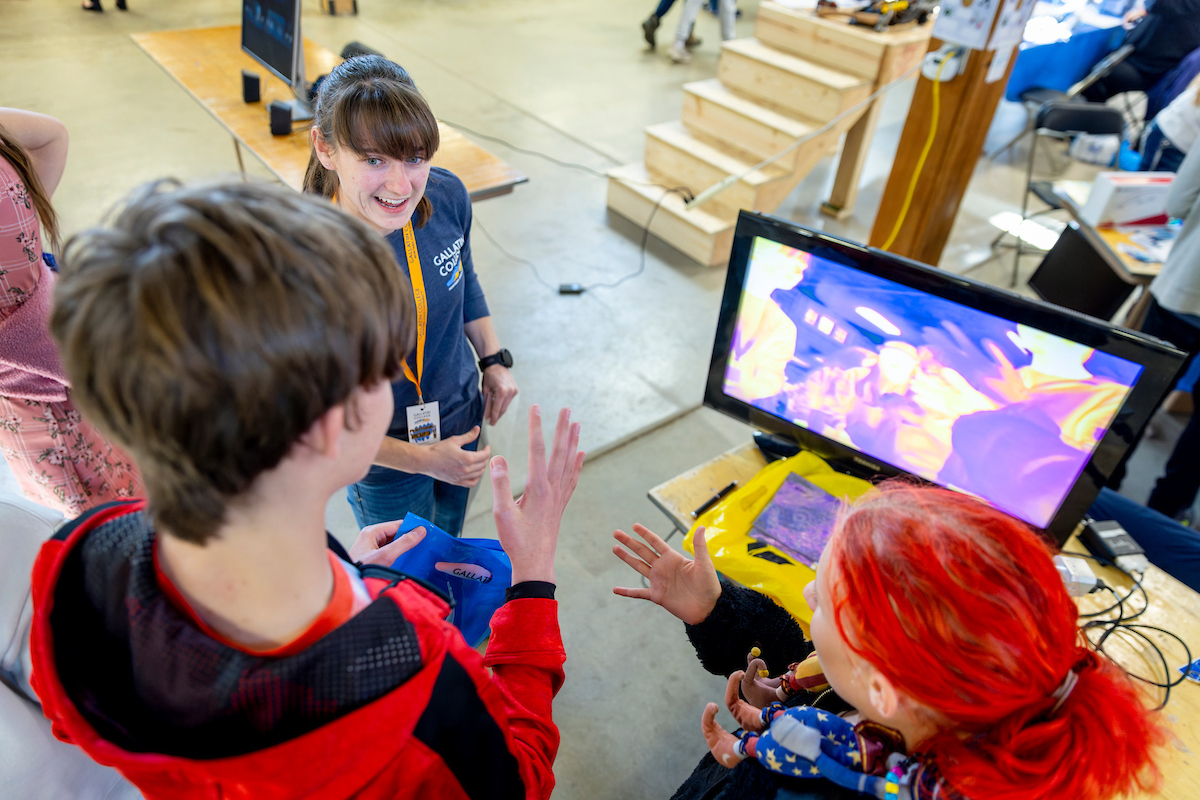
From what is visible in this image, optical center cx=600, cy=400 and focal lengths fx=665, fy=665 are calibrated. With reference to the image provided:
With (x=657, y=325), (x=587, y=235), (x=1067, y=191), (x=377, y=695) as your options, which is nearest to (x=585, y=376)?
(x=657, y=325)

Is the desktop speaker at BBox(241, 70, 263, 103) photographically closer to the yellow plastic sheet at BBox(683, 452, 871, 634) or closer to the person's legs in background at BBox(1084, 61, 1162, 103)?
the yellow plastic sheet at BBox(683, 452, 871, 634)

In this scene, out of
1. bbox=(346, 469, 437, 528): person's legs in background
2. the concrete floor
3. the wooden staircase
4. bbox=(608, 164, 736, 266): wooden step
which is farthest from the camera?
bbox=(608, 164, 736, 266): wooden step

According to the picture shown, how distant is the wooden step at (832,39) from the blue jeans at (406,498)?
3.51m

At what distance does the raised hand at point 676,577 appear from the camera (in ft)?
3.84

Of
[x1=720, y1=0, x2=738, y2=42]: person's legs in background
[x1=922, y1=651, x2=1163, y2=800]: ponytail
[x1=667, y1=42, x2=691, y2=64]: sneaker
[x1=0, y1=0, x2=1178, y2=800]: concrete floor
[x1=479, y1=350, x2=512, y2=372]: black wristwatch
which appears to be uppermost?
[x1=720, y1=0, x2=738, y2=42]: person's legs in background

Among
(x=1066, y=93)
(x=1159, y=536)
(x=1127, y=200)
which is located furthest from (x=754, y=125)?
(x=1159, y=536)

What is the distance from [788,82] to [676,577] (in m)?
3.79

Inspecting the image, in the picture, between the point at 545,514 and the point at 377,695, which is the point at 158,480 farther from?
the point at 545,514

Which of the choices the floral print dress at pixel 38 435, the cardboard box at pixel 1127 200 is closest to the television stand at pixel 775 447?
the floral print dress at pixel 38 435

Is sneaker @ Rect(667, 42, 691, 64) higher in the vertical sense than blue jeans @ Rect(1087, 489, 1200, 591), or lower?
higher

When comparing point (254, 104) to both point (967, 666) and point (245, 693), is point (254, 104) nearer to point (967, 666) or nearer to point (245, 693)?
point (245, 693)

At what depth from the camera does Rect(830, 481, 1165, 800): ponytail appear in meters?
0.70

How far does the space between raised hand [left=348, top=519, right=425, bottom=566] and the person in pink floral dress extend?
770mm

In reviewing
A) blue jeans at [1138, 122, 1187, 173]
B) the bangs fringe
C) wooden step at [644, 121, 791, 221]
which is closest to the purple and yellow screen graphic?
the bangs fringe
